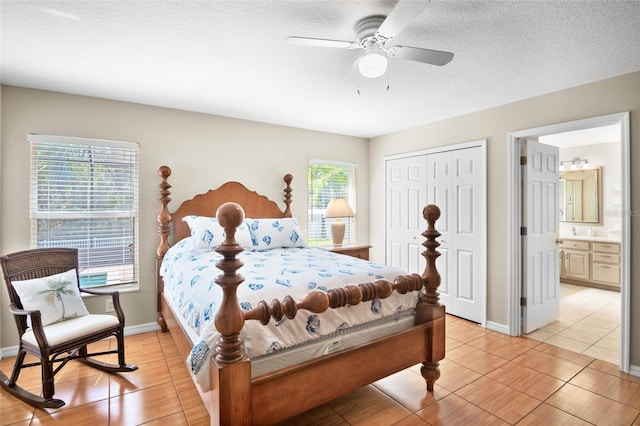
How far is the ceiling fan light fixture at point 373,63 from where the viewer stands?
5.92 feet

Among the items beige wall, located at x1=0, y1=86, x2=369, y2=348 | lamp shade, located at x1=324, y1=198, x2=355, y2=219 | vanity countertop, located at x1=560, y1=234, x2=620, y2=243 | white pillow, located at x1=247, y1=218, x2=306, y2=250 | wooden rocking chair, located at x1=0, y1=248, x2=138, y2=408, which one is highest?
beige wall, located at x1=0, y1=86, x2=369, y2=348

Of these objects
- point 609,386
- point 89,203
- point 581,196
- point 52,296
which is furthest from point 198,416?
point 581,196

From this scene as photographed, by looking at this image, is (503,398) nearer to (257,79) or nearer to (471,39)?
(471,39)

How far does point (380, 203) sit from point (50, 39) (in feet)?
13.2

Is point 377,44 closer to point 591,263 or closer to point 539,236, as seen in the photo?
point 539,236

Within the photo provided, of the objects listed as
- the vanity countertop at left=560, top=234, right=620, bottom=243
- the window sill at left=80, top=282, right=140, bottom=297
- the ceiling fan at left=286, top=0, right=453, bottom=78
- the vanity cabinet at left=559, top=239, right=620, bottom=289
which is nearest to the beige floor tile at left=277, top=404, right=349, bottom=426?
the ceiling fan at left=286, top=0, right=453, bottom=78

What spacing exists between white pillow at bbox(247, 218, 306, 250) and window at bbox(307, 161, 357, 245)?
3.18 ft

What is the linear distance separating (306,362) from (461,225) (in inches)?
111

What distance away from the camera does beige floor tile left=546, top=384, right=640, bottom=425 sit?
202 cm

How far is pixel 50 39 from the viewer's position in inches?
81.4

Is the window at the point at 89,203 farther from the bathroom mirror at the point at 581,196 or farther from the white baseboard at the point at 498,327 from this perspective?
the bathroom mirror at the point at 581,196

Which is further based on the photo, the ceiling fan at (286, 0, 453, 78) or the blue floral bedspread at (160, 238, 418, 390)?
the ceiling fan at (286, 0, 453, 78)

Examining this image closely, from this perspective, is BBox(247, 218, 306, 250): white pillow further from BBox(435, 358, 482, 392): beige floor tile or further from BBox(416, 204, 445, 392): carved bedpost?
BBox(435, 358, 482, 392): beige floor tile

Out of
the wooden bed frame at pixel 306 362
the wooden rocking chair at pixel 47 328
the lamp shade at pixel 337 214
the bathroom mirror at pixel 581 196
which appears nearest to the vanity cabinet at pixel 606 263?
the bathroom mirror at pixel 581 196
